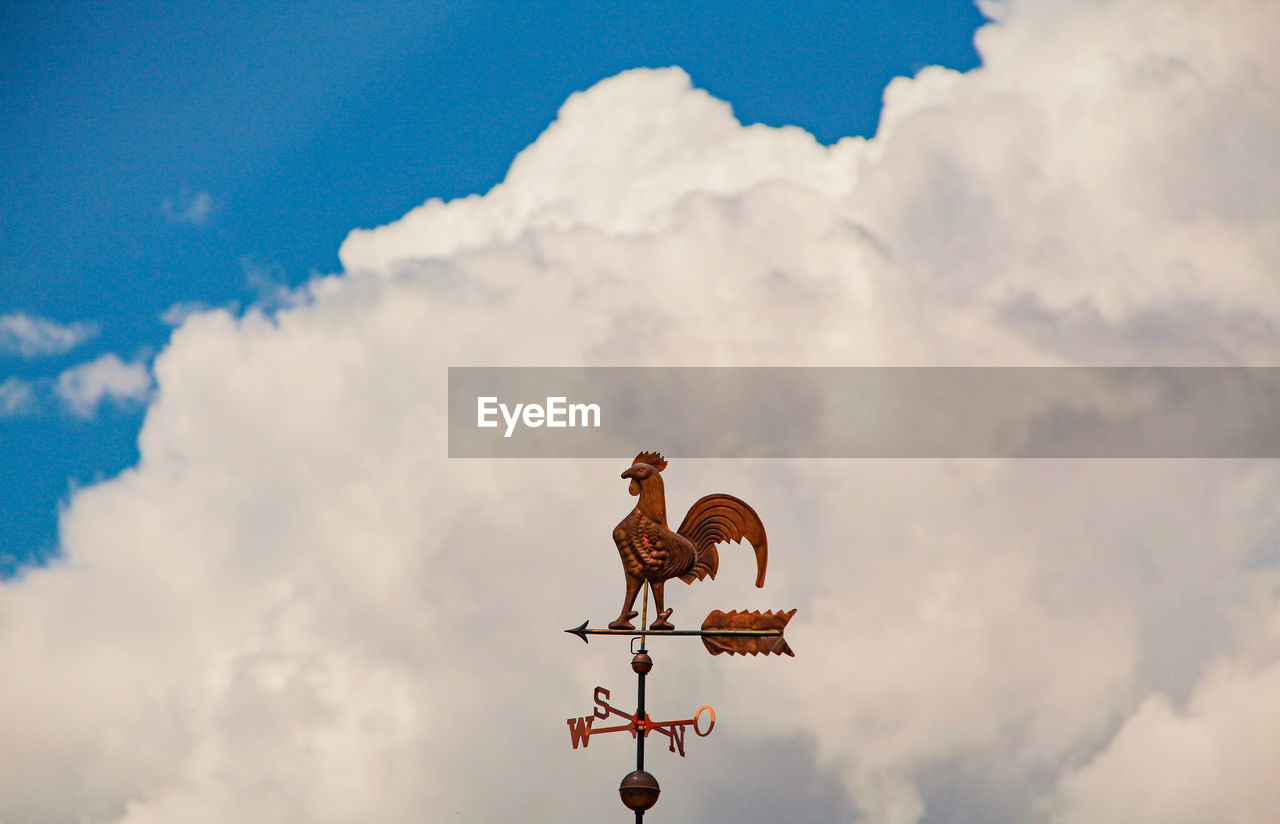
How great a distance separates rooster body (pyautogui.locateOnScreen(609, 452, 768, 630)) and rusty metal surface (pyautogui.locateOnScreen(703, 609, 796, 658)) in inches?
9.4

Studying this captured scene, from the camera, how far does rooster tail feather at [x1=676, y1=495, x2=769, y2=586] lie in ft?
35.3

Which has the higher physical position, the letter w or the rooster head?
the rooster head

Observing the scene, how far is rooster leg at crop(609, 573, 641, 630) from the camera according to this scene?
10.4 m

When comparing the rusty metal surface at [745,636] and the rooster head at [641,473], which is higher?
the rooster head at [641,473]

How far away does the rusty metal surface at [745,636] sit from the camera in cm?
A: 1039

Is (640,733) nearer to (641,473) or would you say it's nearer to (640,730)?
(640,730)

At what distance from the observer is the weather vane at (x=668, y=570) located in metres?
10.3

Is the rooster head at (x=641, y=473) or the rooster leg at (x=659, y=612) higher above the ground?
the rooster head at (x=641, y=473)

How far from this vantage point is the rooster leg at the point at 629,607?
10.4m

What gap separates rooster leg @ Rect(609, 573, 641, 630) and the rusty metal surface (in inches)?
17.5

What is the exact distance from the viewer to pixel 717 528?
1082 cm

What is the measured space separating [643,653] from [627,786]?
749 mm

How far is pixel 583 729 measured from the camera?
10438 mm

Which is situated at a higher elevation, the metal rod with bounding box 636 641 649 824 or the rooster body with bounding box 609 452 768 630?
the rooster body with bounding box 609 452 768 630
